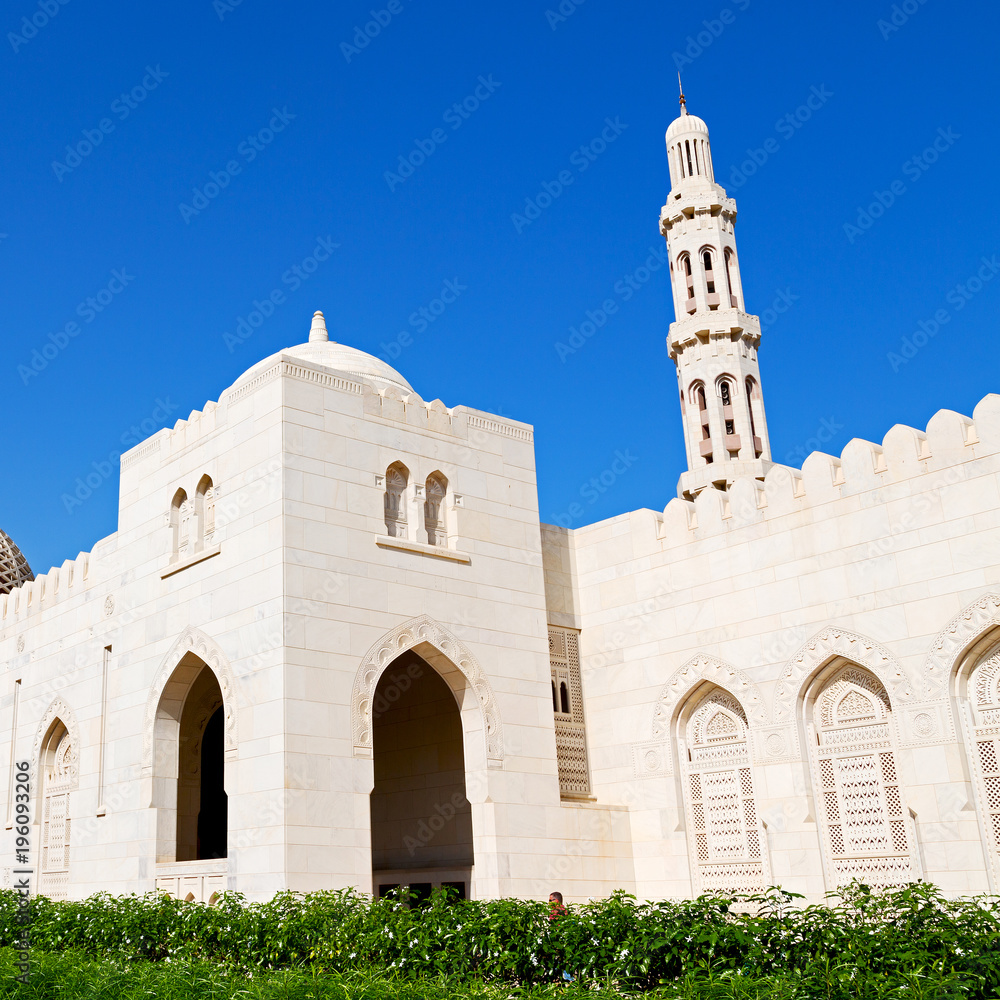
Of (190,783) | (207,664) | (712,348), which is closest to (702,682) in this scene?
(207,664)

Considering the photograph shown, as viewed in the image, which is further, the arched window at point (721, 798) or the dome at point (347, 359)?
the dome at point (347, 359)

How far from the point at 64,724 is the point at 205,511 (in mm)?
4577

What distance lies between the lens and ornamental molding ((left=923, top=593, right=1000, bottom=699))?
1045cm

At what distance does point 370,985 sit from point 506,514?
7597mm

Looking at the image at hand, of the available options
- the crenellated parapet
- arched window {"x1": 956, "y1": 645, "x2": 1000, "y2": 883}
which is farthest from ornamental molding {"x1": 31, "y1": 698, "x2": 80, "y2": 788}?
arched window {"x1": 956, "y1": 645, "x2": 1000, "y2": 883}

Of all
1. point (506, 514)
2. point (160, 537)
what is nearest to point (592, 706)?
point (506, 514)

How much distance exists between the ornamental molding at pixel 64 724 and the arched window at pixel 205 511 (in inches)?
149

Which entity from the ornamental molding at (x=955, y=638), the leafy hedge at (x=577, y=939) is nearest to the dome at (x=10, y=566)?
the leafy hedge at (x=577, y=939)

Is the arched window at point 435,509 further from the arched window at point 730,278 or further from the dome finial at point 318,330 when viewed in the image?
the arched window at point 730,278

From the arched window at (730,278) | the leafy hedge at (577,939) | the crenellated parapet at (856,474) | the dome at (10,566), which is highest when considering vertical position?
the arched window at (730,278)

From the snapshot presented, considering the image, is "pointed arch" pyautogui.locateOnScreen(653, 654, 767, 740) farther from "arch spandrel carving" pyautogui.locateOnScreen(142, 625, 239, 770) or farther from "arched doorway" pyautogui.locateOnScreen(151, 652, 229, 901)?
"arched doorway" pyautogui.locateOnScreen(151, 652, 229, 901)

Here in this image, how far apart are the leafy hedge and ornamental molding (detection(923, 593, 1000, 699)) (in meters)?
2.10

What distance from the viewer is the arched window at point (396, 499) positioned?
41.5 feet

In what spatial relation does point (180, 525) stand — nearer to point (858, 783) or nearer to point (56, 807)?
point (56, 807)
